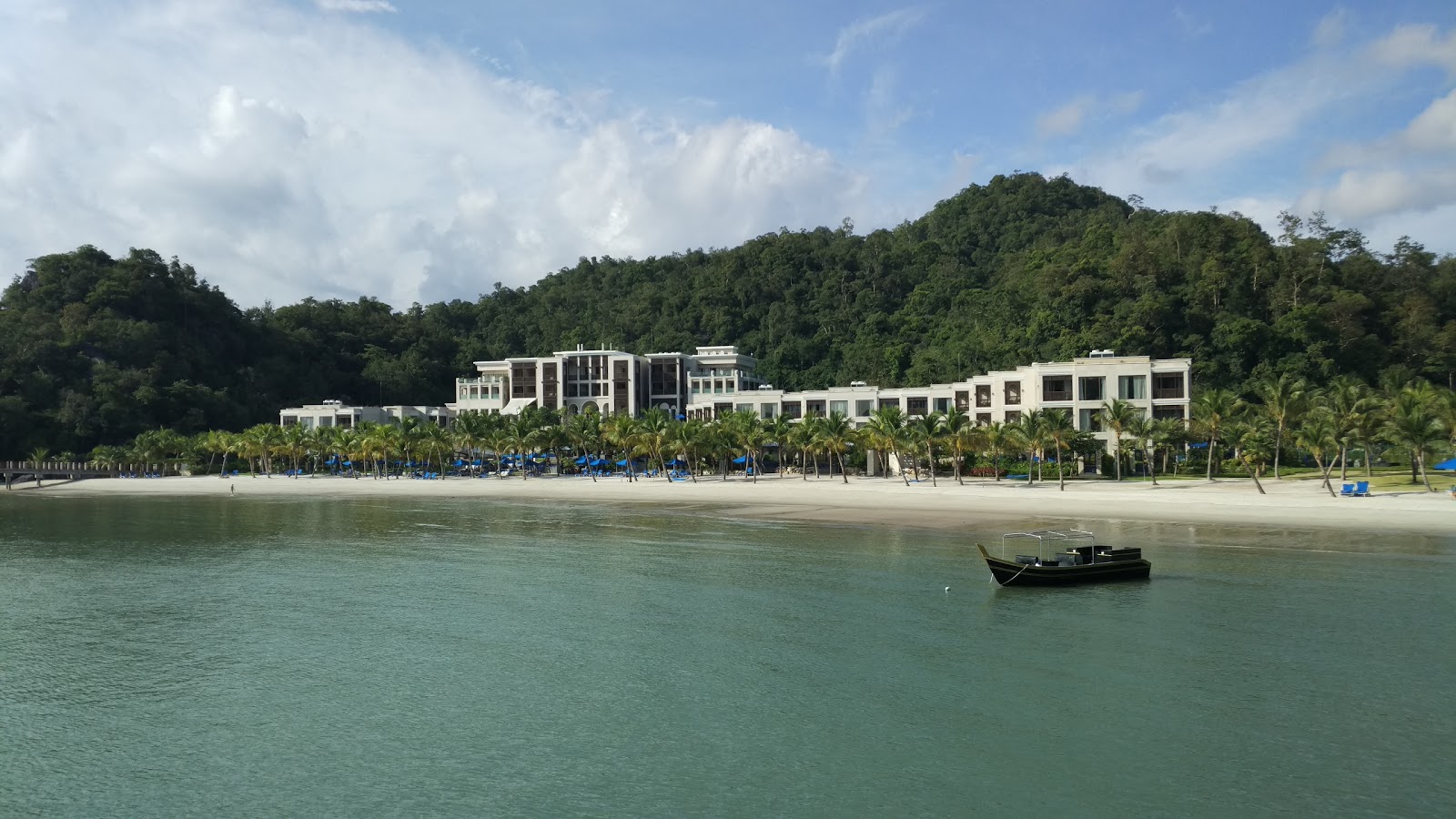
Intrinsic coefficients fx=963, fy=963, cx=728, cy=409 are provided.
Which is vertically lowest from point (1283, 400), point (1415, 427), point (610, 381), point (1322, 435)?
point (1322, 435)

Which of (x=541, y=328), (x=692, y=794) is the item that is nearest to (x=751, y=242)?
(x=541, y=328)

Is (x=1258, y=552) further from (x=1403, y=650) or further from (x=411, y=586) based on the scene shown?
(x=411, y=586)

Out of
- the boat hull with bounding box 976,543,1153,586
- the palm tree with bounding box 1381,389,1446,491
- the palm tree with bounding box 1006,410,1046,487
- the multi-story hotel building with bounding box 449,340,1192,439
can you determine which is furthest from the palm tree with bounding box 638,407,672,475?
the boat hull with bounding box 976,543,1153,586

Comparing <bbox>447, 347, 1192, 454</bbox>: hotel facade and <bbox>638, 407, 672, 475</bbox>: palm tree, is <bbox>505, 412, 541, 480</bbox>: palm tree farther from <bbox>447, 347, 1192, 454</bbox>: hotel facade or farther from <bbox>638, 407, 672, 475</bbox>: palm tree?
<bbox>447, 347, 1192, 454</bbox>: hotel facade

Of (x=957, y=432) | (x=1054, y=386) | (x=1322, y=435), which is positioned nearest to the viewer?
(x=1322, y=435)

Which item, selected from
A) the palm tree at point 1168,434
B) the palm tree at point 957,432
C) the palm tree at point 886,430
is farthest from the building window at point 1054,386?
the palm tree at point 886,430

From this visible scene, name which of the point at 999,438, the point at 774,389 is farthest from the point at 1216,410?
the point at 774,389

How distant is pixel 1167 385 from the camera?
75938mm

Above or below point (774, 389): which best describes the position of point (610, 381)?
above

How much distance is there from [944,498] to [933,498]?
0.81m

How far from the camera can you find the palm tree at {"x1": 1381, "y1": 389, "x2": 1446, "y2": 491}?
5316cm

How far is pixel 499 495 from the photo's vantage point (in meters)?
78.4

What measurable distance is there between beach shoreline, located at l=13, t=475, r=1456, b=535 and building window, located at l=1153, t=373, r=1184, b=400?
10.8m

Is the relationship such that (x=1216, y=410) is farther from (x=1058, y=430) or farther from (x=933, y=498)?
(x=933, y=498)
